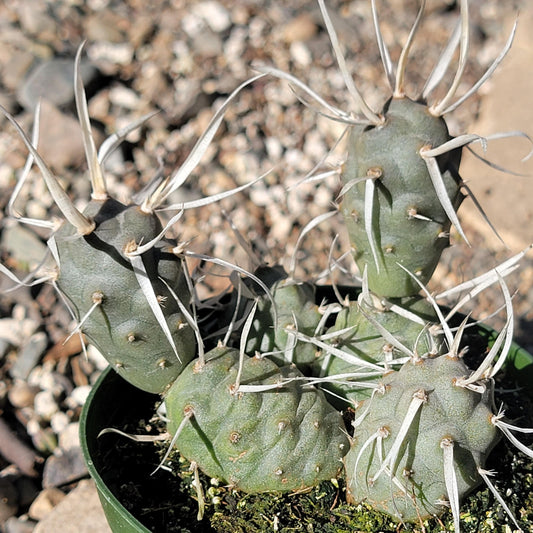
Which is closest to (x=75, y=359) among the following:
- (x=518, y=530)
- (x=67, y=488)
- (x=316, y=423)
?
(x=67, y=488)

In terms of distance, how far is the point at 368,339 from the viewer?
149cm

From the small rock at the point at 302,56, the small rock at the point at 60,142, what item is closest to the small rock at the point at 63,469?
the small rock at the point at 60,142

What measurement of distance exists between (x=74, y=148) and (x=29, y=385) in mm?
1438

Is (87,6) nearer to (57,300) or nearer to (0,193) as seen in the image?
(0,193)

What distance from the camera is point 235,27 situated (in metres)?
4.49

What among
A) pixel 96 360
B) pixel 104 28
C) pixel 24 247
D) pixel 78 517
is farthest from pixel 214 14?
pixel 78 517

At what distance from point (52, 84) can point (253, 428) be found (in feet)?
10.4

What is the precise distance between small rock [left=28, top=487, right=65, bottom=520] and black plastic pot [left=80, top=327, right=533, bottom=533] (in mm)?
861

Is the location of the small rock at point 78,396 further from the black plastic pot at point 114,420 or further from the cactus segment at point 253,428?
the cactus segment at point 253,428

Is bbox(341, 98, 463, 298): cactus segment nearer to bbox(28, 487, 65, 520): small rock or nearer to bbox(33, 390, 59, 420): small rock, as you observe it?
bbox(28, 487, 65, 520): small rock

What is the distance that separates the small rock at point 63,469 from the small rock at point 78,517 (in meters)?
0.32

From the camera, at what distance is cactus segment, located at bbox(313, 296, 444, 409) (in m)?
1.46

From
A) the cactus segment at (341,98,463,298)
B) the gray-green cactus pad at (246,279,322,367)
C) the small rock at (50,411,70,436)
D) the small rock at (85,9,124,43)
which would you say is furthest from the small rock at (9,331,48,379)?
the small rock at (85,9,124,43)

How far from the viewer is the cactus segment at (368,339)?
1465 millimetres
